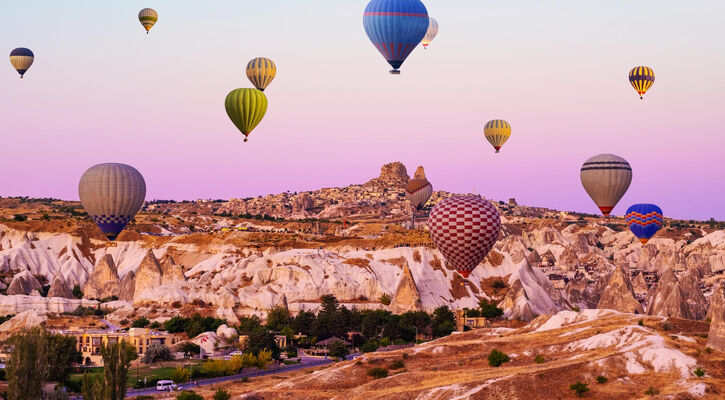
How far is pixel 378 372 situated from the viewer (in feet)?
263

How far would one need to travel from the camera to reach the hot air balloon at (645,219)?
161 meters

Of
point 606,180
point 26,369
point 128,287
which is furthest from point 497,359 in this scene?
point 128,287

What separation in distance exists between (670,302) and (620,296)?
10.9 m

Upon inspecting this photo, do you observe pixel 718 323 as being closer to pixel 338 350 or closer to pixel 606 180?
pixel 606 180

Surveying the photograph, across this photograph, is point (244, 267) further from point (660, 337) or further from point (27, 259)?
point (660, 337)

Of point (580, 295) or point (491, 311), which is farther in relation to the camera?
point (580, 295)

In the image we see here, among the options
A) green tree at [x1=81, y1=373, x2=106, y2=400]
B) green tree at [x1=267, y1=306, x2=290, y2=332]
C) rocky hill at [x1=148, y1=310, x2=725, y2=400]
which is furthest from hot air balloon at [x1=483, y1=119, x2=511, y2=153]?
green tree at [x1=81, y1=373, x2=106, y2=400]

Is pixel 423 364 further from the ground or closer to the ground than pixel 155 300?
closer to the ground

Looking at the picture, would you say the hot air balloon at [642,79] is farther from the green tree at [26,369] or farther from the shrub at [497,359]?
the green tree at [26,369]

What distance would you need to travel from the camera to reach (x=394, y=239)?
16075cm

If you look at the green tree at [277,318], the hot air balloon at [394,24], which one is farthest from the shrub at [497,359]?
the green tree at [277,318]

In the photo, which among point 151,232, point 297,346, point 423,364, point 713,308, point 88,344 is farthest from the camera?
point 151,232

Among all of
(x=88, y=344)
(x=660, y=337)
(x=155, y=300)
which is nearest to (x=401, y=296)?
(x=155, y=300)

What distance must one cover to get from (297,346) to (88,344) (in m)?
22.6
